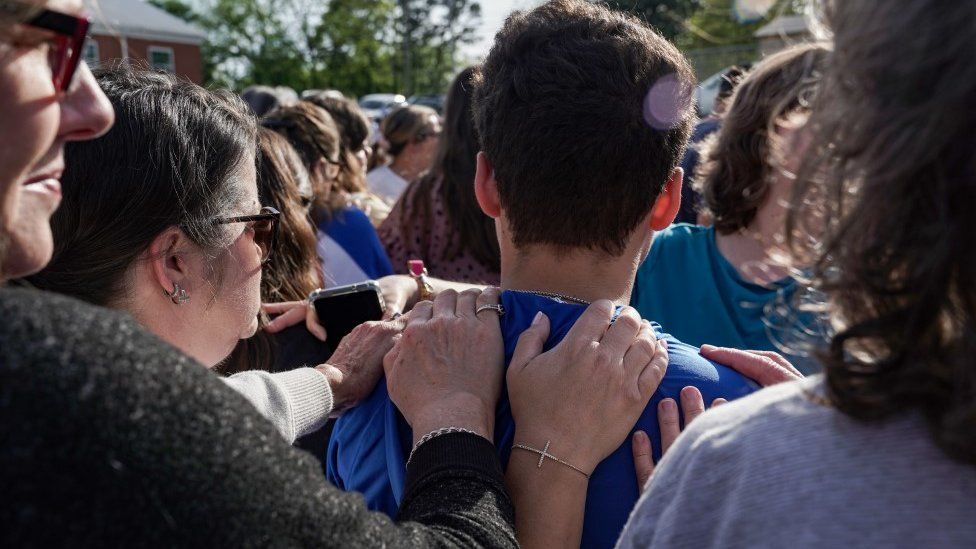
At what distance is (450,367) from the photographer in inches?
66.0

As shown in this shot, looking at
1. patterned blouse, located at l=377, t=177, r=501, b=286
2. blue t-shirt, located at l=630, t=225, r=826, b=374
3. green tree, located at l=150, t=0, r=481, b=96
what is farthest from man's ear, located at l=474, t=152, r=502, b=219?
green tree, located at l=150, t=0, r=481, b=96

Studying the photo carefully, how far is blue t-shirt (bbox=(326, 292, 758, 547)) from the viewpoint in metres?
1.59

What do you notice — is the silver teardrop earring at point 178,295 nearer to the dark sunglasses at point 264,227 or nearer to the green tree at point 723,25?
the dark sunglasses at point 264,227

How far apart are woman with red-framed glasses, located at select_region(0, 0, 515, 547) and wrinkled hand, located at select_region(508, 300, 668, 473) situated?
1.13 ft

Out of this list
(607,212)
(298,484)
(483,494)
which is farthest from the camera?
(607,212)

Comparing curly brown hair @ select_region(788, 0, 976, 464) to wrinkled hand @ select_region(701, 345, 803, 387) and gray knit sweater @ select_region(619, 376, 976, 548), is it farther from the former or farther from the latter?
wrinkled hand @ select_region(701, 345, 803, 387)

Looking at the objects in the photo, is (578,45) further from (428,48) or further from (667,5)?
(428,48)

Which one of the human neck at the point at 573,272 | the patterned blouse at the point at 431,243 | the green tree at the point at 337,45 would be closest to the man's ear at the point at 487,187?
the human neck at the point at 573,272

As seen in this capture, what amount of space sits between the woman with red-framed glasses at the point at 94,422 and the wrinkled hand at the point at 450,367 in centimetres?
31

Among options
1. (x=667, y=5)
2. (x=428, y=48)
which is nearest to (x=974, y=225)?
(x=667, y=5)

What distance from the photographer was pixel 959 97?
817mm

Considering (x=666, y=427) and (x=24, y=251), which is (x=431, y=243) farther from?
(x=24, y=251)

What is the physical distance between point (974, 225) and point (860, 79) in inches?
7.6

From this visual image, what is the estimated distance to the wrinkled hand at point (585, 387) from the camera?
1.55 metres
